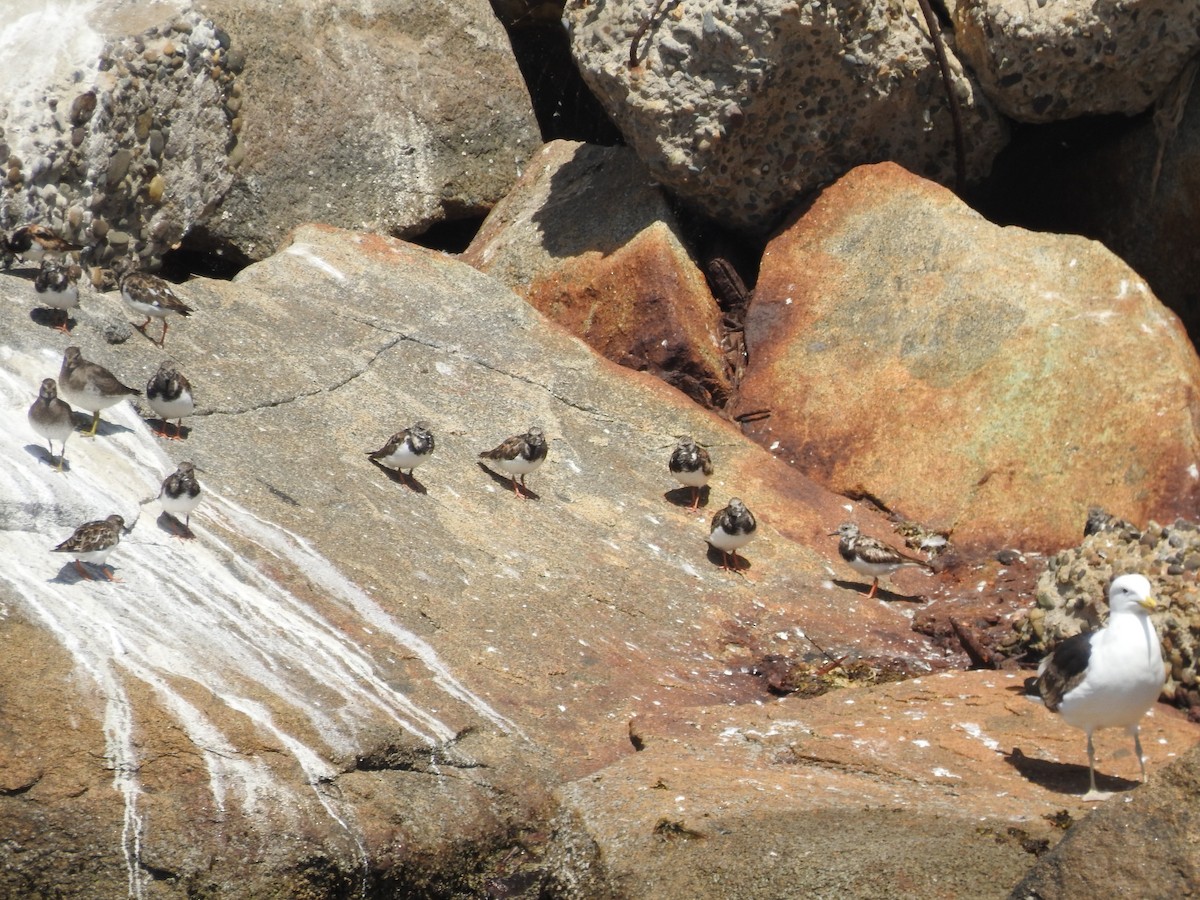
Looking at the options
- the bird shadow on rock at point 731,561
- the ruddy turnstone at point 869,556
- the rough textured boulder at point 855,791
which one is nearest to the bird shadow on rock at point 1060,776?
the rough textured boulder at point 855,791

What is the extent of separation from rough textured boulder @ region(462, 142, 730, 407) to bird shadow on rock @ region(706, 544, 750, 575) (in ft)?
8.63

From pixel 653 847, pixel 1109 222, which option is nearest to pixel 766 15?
pixel 1109 222

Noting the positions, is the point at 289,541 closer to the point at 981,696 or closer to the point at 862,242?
the point at 981,696

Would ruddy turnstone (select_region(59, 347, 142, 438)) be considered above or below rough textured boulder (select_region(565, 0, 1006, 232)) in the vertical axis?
below

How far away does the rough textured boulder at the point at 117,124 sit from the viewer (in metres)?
12.8

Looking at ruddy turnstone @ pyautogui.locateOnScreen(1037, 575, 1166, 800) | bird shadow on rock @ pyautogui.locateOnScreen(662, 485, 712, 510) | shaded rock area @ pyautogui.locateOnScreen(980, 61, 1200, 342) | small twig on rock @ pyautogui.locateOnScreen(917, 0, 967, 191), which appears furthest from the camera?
shaded rock area @ pyautogui.locateOnScreen(980, 61, 1200, 342)

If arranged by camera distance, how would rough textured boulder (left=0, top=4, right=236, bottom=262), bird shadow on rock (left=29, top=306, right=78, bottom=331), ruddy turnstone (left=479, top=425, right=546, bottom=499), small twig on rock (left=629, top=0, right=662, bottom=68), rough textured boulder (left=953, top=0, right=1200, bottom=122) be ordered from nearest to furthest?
bird shadow on rock (left=29, top=306, right=78, bottom=331), ruddy turnstone (left=479, top=425, right=546, bottom=499), rough textured boulder (left=0, top=4, right=236, bottom=262), small twig on rock (left=629, top=0, right=662, bottom=68), rough textured boulder (left=953, top=0, right=1200, bottom=122)

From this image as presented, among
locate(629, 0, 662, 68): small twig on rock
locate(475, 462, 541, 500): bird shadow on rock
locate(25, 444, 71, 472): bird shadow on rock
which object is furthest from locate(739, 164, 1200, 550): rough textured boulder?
locate(25, 444, 71, 472): bird shadow on rock

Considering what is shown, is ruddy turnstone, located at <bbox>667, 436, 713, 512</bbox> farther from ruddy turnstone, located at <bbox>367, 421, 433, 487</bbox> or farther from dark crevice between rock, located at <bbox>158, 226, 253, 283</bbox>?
dark crevice between rock, located at <bbox>158, 226, 253, 283</bbox>

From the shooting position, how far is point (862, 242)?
1424 centimetres

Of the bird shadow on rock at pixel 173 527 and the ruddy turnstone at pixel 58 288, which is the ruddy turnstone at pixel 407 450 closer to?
the bird shadow on rock at pixel 173 527

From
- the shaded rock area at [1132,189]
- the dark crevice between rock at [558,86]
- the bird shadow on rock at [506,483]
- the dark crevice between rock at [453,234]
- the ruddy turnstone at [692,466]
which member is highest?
the shaded rock area at [1132,189]

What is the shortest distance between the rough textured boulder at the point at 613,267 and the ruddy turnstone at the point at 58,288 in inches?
190

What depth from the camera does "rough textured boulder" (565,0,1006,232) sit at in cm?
1393
